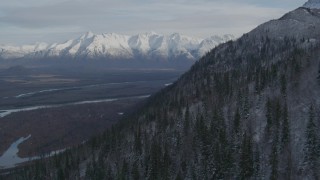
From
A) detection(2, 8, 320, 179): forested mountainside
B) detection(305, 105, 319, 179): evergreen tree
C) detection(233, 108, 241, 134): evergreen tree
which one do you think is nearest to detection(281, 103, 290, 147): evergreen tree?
detection(2, 8, 320, 179): forested mountainside

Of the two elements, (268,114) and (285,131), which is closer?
(285,131)

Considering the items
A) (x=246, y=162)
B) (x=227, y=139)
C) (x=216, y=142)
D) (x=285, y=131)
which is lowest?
(x=246, y=162)

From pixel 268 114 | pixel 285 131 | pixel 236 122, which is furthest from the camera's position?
pixel 236 122

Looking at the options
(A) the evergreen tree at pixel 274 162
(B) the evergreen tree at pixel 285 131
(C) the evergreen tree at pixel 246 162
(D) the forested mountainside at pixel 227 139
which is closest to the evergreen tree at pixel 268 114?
(D) the forested mountainside at pixel 227 139

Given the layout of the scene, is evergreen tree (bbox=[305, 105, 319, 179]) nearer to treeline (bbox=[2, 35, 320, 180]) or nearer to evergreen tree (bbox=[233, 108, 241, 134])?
treeline (bbox=[2, 35, 320, 180])

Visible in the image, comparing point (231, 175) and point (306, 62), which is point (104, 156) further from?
point (306, 62)

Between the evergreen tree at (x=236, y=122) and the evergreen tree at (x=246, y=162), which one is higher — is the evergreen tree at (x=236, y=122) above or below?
above

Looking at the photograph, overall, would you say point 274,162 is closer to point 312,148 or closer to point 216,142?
point 312,148

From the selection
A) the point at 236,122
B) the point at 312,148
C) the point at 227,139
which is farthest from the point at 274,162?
the point at 236,122

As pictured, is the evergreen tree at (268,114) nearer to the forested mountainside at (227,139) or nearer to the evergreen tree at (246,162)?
the forested mountainside at (227,139)
